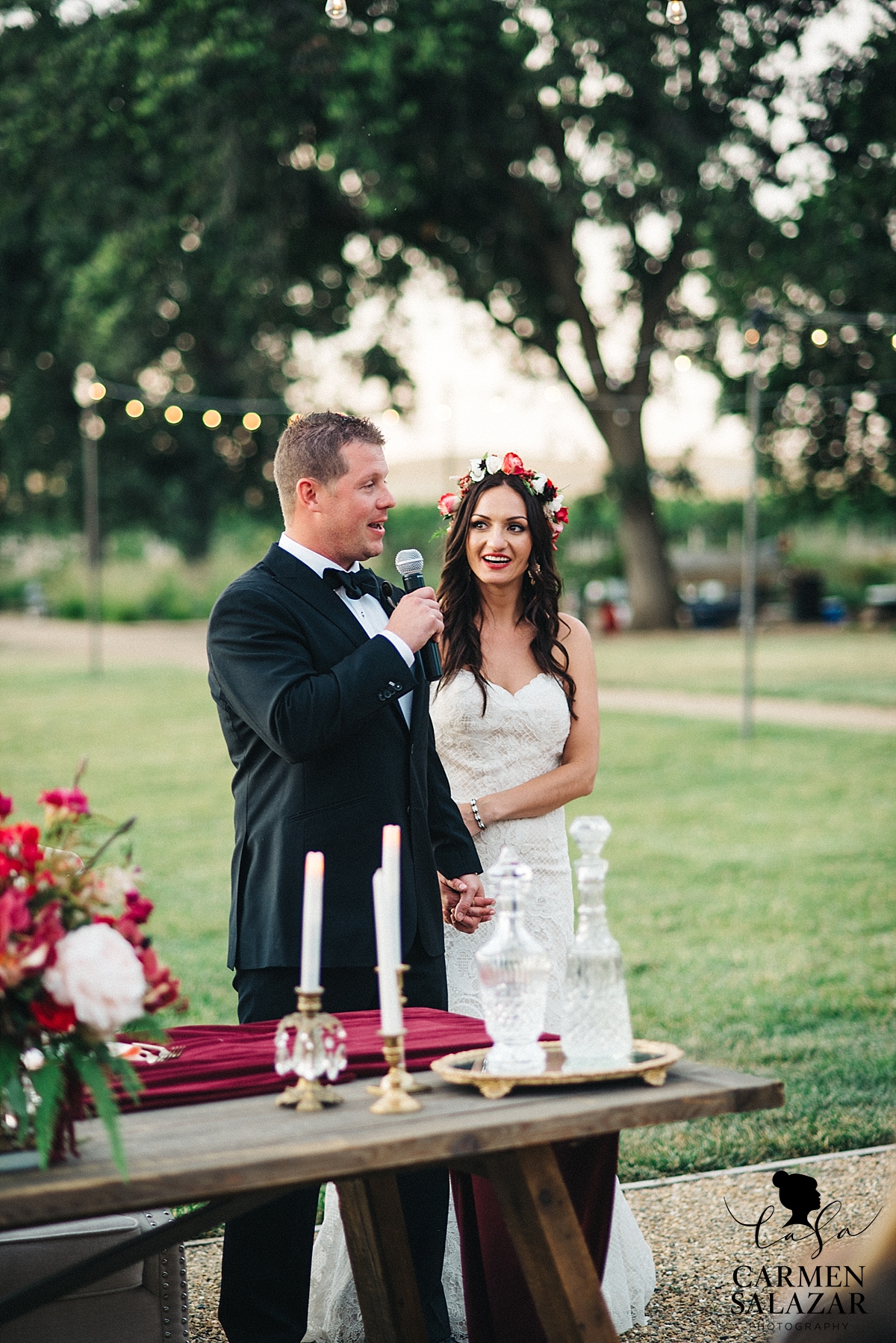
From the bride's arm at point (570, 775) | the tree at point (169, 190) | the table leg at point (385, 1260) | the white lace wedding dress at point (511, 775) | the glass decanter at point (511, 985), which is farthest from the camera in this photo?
the tree at point (169, 190)

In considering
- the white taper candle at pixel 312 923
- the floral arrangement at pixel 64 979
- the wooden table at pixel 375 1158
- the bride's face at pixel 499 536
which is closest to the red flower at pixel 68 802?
the floral arrangement at pixel 64 979

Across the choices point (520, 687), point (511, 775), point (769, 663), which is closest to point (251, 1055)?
point (511, 775)

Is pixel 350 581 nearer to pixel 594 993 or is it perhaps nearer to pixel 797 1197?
Result: pixel 594 993

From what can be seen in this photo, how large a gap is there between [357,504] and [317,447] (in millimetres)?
156

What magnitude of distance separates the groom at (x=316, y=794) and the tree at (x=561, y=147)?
705 inches

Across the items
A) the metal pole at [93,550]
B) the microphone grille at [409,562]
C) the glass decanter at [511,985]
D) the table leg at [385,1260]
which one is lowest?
the table leg at [385,1260]

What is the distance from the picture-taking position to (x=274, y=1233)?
10.9 feet

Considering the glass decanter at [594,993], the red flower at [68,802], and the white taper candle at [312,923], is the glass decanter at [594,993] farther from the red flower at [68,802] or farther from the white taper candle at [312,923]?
the red flower at [68,802]

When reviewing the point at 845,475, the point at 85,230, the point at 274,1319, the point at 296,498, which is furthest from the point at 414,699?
the point at 845,475

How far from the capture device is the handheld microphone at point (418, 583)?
344 cm

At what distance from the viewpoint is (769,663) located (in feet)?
95.8

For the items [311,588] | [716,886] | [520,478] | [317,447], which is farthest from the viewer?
[716,886]

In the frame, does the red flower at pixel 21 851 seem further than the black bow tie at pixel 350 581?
No

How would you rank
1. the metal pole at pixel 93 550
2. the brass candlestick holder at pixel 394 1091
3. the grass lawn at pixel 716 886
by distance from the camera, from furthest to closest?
the metal pole at pixel 93 550 → the grass lawn at pixel 716 886 → the brass candlestick holder at pixel 394 1091
